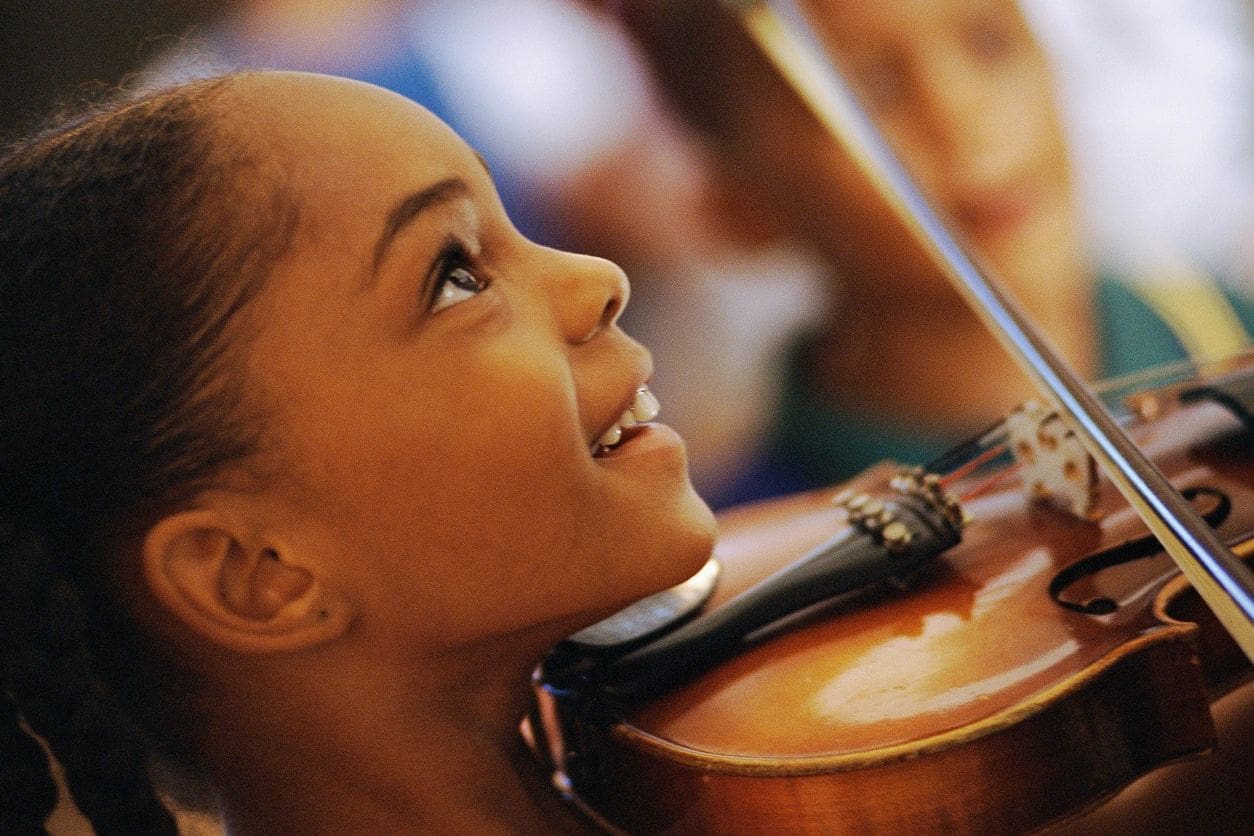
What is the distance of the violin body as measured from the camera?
0.56 meters

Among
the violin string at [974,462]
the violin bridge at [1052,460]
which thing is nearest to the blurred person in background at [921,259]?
the violin string at [974,462]

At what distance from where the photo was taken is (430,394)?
0.58 m

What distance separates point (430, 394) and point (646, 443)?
163mm

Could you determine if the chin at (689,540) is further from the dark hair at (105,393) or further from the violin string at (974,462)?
the violin string at (974,462)

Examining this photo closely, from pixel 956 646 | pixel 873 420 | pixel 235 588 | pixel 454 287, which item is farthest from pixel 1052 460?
pixel 873 420

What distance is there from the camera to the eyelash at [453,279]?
598mm

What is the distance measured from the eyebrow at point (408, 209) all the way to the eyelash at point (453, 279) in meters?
0.03

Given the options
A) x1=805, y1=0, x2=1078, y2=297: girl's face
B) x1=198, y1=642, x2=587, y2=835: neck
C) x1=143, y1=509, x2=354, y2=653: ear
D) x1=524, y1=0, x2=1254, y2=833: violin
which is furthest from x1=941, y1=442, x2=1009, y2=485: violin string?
x1=805, y1=0, x2=1078, y2=297: girl's face

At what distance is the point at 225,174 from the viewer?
58 centimetres

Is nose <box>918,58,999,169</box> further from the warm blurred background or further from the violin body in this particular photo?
the warm blurred background

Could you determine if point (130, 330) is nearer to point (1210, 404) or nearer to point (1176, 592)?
point (1176, 592)

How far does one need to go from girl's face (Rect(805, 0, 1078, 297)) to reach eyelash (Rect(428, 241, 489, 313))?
1104mm

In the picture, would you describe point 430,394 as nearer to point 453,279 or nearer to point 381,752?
point 453,279

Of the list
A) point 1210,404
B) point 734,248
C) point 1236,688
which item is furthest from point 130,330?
point 734,248
